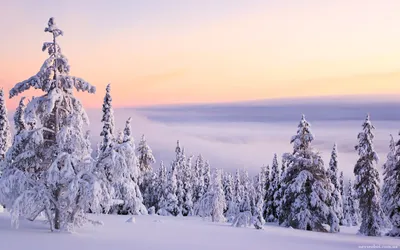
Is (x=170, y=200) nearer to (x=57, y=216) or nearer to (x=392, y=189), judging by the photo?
(x=392, y=189)

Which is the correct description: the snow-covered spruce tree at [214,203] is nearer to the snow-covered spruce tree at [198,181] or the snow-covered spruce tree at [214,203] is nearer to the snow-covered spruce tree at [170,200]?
the snow-covered spruce tree at [170,200]

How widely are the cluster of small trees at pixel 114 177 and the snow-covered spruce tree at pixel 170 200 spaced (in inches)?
6.6

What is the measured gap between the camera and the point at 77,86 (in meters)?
18.3

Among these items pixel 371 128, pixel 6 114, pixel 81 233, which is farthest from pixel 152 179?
pixel 81 233

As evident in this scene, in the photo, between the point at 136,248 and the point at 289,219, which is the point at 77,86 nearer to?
the point at 136,248

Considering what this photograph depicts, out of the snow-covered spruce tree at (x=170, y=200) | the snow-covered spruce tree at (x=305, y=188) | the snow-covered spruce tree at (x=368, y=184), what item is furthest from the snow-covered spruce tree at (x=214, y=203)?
the snow-covered spruce tree at (x=368, y=184)

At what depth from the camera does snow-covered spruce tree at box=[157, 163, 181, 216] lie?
197ft

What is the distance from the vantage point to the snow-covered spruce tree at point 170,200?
197 feet

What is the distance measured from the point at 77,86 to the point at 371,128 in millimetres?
31004

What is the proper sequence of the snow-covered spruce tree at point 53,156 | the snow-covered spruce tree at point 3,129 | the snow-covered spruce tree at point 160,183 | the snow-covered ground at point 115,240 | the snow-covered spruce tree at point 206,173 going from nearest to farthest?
the snow-covered ground at point 115,240, the snow-covered spruce tree at point 53,156, the snow-covered spruce tree at point 3,129, the snow-covered spruce tree at point 160,183, the snow-covered spruce tree at point 206,173

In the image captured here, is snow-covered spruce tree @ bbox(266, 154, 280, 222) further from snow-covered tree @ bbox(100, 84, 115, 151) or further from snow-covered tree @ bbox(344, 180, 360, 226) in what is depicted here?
snow-covered tree @ bbox(344, 180, 360, 226)

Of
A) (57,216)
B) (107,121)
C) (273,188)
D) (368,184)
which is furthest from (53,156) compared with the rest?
(273,188)

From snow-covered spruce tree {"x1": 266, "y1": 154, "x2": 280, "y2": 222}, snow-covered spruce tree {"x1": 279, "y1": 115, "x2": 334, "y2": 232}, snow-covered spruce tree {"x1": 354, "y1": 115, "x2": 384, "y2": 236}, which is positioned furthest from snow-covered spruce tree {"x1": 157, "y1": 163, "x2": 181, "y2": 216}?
snow-covered spruce tree {"x1": 354, "y1": 115, "x2": 384, "y2": 236}

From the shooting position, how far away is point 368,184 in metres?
36.8
